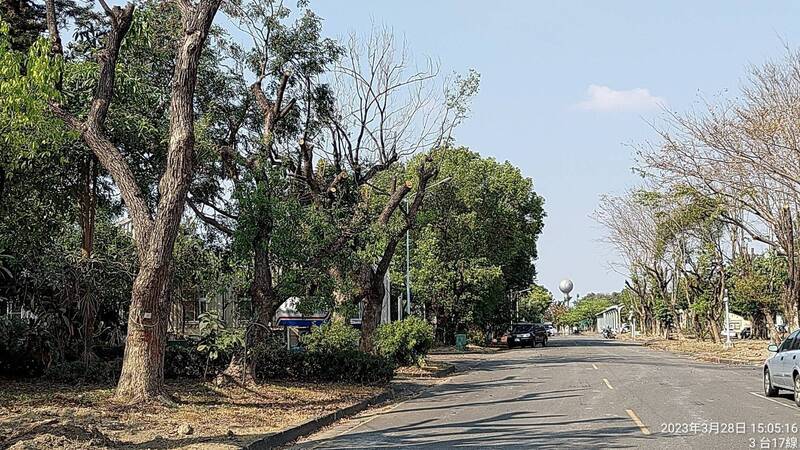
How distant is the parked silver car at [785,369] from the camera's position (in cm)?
1628

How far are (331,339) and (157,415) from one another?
30.3 feet

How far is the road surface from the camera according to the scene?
12031 mm

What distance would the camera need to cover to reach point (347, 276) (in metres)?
22.8

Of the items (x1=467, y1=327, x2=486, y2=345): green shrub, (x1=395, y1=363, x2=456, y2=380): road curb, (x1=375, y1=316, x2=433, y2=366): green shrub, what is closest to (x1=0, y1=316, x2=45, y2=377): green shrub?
(x1=375, y1=316, x2=433, y2=366): green shrub

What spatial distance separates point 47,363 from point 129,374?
561 centimetres

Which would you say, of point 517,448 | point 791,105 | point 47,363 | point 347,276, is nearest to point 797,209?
point 791,105

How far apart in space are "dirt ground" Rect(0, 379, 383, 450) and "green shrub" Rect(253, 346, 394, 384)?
1.86m

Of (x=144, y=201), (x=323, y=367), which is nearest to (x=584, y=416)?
(x=323, y=367)

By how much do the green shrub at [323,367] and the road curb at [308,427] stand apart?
1861mm

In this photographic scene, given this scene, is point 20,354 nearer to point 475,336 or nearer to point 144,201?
point 144,201

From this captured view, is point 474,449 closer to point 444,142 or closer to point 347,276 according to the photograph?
point 347,276

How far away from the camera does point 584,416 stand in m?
15.0

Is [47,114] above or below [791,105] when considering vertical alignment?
below

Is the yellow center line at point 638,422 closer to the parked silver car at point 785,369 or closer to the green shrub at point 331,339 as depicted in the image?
the parked silver car at point 785,369
